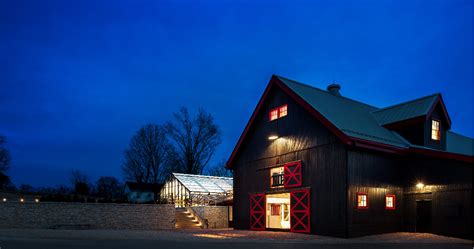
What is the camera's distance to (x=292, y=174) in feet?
77.4

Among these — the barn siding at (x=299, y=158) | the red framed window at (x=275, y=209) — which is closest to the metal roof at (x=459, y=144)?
the barn siding at (x=299, y=158)

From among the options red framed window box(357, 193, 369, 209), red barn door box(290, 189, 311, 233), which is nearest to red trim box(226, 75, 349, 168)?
red framed window box(357, 193, 369, 209)

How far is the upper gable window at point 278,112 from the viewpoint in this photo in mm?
24891

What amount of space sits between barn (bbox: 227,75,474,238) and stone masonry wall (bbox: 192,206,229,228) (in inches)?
247

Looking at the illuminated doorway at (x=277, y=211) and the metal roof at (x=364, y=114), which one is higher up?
the metal roof at (x=364, y=114)

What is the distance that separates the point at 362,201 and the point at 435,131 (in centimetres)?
754

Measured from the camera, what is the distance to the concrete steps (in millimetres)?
31719

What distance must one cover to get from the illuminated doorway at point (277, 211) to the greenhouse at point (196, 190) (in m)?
7.57

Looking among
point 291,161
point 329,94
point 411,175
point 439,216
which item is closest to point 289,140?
point 291,161

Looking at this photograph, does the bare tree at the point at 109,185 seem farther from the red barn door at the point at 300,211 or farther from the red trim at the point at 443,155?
the red trim at the point at 443,155

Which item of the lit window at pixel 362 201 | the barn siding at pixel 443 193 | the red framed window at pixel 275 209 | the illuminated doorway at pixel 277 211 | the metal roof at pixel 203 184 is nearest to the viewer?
the barn siding at pixel 443 193

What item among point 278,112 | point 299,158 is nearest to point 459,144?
point 299,158

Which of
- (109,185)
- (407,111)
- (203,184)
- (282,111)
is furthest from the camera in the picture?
(109,185)

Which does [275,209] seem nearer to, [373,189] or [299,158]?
[299,158]
